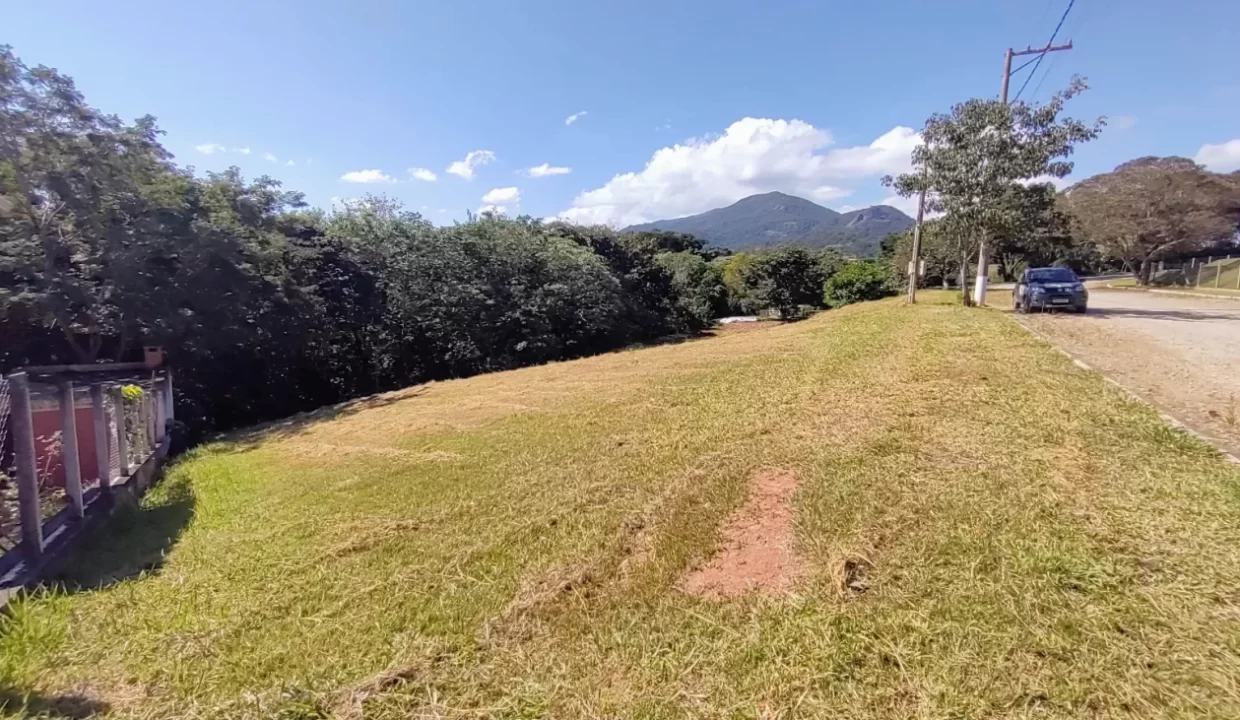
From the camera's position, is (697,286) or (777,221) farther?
(777,221)

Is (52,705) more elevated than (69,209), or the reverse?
(69,209)

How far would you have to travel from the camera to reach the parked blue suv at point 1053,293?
44.7 feet

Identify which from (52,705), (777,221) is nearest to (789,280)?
(52,705)

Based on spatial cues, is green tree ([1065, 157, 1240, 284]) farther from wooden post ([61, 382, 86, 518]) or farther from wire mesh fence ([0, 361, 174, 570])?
wooden post ([61, 382, 86, 518])

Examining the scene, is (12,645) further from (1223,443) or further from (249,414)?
(249,414)

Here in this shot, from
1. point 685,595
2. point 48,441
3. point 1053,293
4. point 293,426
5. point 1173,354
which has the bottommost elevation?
point 293,426

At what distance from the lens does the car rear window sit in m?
14.0

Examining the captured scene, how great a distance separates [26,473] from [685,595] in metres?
3.84

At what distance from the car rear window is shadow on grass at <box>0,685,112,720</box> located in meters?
17.0

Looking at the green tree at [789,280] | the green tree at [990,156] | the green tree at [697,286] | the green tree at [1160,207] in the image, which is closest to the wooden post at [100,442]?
the green tree at [990,156]

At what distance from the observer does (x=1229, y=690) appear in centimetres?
184

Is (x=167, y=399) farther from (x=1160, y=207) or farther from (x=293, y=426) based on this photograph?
(x=1160, y=207)

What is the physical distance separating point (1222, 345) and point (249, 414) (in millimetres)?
17791

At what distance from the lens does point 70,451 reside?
4184mm
